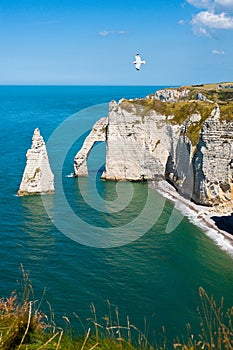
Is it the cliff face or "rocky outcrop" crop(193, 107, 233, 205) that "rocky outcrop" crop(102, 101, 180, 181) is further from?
"rocky outcrop" crop(193, 107, 233, 205)

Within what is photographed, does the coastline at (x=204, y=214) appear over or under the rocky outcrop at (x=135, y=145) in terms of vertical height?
under

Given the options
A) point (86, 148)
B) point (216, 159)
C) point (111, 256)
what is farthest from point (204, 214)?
point (86, 148)

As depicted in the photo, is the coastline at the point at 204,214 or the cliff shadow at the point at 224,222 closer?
the coastline at the point at 204,214

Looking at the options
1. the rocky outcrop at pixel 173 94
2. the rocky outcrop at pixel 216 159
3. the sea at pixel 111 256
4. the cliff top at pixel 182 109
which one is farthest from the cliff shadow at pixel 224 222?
the rocky outcrop at pixel 173 94

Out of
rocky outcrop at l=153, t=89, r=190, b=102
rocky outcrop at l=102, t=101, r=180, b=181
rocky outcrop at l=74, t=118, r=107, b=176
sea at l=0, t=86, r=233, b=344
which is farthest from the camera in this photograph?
rocky outcrop at l=153, t=89, r=190, b=102

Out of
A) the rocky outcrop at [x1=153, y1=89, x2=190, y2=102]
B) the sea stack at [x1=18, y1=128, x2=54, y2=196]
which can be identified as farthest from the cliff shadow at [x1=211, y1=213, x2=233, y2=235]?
the rocky outcrop at [x1=153, y1=89, x2=190, y2=102]

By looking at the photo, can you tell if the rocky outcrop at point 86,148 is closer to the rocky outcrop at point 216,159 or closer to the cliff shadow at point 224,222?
the rocky outcrop at point 216,159
